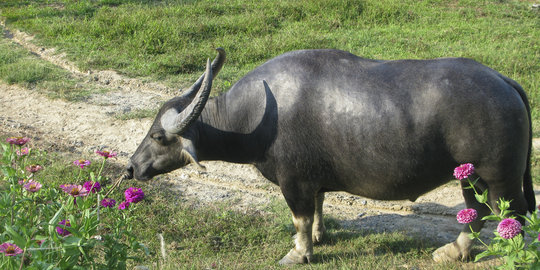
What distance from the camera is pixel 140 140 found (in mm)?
6176

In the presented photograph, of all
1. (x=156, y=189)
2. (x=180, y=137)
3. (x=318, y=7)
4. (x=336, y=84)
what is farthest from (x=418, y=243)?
(x=318, y=7)

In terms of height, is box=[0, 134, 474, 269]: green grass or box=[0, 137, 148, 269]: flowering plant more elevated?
box=[0, 137, 148, 269]: flowering plant

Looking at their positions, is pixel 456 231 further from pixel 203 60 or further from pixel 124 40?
pixel 124 40

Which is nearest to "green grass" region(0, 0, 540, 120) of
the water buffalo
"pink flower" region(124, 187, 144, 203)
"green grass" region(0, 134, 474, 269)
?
"green grass" region(0, 134, 474, 269)

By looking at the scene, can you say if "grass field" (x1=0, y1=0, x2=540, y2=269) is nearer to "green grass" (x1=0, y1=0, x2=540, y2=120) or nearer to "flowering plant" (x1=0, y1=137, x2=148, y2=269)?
"green grass" (x1=0, y1=0, x2=540, y2=120)

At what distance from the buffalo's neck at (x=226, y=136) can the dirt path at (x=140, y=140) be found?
965 mm

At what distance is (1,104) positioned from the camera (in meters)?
7.07

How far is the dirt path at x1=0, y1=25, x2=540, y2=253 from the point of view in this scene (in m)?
4.92

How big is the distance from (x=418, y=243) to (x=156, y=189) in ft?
7.92

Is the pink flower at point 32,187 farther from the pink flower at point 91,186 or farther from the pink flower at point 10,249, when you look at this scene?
the pink flower at point 10,249

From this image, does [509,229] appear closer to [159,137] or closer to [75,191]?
[75,191]

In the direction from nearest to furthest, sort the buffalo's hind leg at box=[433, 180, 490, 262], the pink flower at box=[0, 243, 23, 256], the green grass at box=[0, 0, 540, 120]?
the pink flower at box=[0, 243, 23, 256]
the buffalo's hind leg at box=[433, 180, 490, 262]
the green grass at box=[0, 0, 540, 120]

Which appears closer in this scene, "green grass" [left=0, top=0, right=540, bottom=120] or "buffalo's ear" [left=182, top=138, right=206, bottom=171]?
"buffalo's ear" [left=182, top=138, right=206, bottom=171]

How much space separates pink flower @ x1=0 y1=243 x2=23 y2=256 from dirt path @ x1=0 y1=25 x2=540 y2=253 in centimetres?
270
